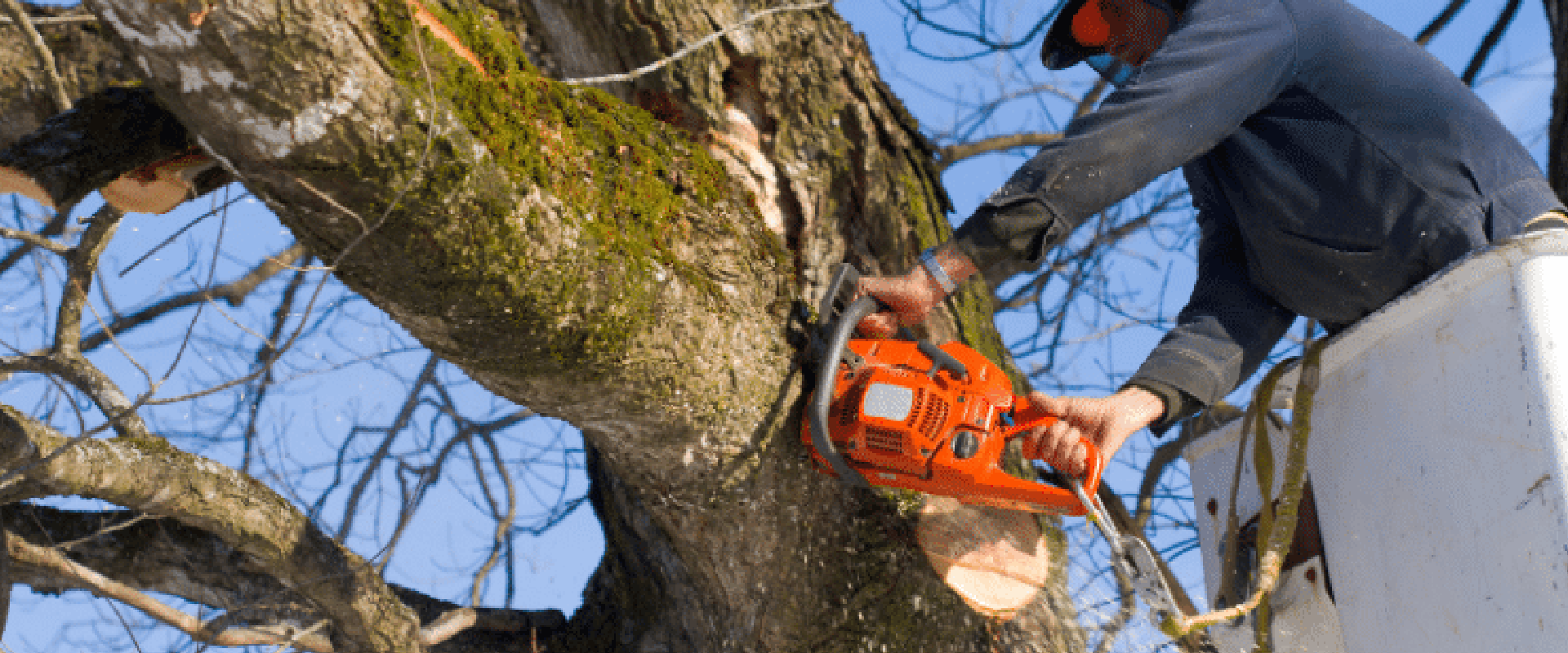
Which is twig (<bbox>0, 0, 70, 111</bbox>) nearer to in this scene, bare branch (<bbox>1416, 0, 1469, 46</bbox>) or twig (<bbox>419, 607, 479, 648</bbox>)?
twig (<bbox>419, 607, 479, 648</bbox>)

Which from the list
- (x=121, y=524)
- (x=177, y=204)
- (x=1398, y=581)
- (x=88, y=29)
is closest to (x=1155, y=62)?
(x=1398, y=581)

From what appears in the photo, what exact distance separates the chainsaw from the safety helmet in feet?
3.01

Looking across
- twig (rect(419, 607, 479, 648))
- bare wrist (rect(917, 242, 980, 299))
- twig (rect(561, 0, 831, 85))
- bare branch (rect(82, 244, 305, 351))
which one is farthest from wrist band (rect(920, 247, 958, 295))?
bare branch (rect(82, 244, 305, 351))

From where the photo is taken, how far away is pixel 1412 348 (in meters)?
1.78

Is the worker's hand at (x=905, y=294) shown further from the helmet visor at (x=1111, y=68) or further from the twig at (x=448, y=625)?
the twig at (x=448, y=625)

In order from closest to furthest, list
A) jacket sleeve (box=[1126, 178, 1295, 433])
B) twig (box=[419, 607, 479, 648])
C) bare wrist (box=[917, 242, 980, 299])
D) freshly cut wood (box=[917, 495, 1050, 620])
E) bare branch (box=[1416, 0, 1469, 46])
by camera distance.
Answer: bare wrist (box=[917, 242, 980, 299]) → jacket sleeve (box=[1126, 178, 1295, 433]) → freshly cut wood (box=[917, 495, 1050, 620]) → twig (box=[419, 607, 479, 648]) → bare branch (box=[1416, 0, 1469, 46])

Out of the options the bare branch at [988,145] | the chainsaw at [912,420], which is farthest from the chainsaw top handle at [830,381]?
the bare branch at [988,145]

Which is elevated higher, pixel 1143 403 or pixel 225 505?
pixel 225 505

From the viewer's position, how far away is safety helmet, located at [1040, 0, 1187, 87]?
8.17ft

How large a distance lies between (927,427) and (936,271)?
11.7 inches

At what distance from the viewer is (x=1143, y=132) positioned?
1.87m

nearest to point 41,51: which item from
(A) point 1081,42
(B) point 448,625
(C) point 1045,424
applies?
(B) point 448,625

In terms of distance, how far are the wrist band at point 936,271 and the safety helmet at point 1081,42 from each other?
80 centimetres

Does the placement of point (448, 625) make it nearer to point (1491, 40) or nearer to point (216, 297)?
point (216, 297)
